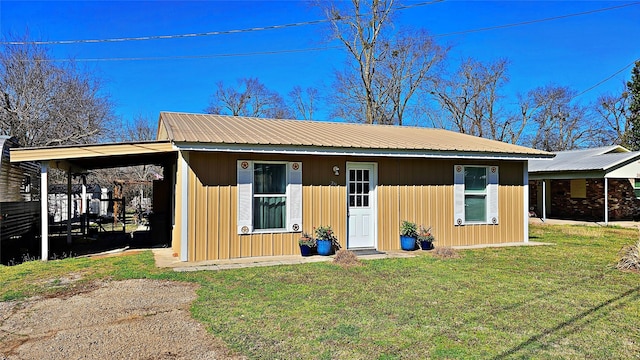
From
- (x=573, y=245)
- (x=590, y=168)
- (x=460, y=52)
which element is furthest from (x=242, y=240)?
(x=460, y=52)

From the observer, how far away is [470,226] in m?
9.79

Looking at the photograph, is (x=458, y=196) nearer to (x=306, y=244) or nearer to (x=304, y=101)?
(x=306, y=244)

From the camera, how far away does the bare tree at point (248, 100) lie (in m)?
32.9

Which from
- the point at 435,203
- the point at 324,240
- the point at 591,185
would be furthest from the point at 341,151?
the point at 591,185

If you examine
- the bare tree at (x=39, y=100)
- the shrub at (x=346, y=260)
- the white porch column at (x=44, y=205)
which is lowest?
the shrub at (x=346, y=260)

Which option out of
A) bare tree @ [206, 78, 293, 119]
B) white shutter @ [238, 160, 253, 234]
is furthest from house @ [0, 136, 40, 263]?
bare tree @ [206, 78, 293, 119]

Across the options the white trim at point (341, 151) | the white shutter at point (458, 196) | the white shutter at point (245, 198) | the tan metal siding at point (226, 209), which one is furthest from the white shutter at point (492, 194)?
the white shutter at point (245, 198)

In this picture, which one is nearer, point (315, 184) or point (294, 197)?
point (294, 197)

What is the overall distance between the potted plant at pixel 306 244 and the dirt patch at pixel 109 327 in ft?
8.88

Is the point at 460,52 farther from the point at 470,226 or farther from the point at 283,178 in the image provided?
the point at 283,178

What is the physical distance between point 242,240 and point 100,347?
433cm

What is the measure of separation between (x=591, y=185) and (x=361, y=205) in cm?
1398

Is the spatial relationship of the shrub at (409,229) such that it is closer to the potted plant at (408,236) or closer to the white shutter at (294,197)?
the potted plant at (408,236)

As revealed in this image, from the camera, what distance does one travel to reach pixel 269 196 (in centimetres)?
812
